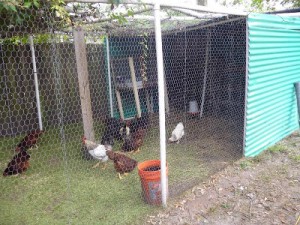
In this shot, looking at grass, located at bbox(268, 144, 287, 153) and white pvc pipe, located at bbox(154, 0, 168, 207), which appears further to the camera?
grass, located at bbox(268, 144, 287, 153)

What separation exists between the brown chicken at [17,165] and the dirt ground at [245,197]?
2123 mm

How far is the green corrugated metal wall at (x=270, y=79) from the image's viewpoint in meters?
3.99

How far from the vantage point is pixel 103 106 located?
651cm

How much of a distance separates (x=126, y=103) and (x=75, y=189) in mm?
3537

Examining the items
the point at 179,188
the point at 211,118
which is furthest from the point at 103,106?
the point at 179,188

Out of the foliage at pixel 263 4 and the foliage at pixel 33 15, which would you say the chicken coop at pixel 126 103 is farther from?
the foliage at pixel 263 4

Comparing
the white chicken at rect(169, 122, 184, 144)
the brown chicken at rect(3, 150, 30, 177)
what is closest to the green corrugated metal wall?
the white chicken at rect(169, 122, 184, 144)

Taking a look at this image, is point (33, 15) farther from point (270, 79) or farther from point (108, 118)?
point (270, 79)

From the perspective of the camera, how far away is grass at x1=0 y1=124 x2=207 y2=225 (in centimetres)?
278

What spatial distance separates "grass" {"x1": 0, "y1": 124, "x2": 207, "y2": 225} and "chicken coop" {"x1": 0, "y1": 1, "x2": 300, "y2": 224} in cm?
2

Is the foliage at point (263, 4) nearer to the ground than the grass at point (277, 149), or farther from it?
farther from it

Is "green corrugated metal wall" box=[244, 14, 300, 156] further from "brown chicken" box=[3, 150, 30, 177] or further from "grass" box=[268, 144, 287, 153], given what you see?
"brown chicken" box=[3, 150, 30, 177]

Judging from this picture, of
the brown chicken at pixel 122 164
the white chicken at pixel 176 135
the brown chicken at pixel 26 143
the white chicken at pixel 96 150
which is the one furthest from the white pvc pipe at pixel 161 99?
the brown chicken at pixel 26 143

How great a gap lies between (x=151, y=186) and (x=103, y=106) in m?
3.92
